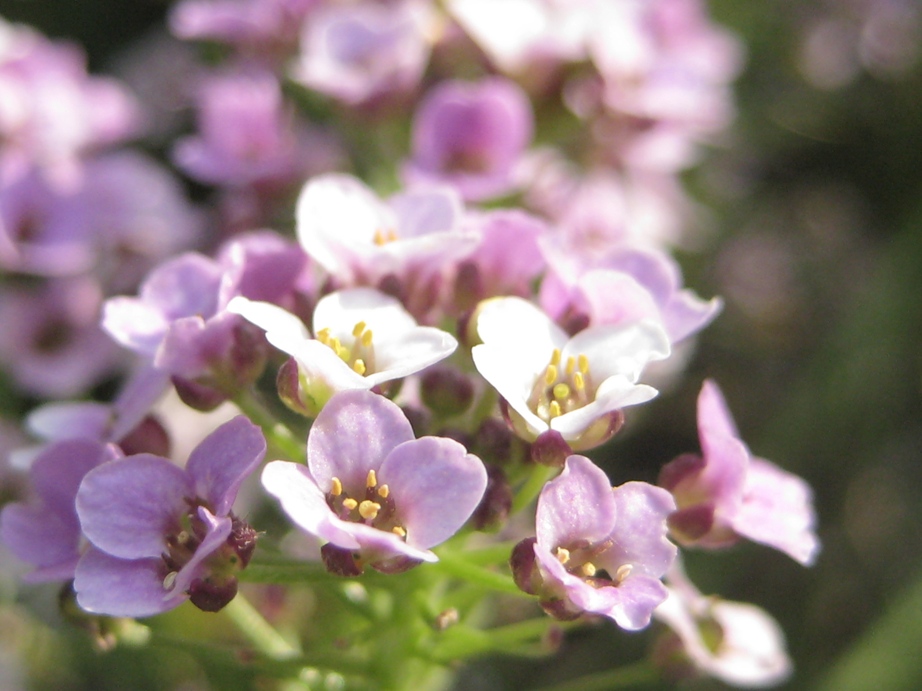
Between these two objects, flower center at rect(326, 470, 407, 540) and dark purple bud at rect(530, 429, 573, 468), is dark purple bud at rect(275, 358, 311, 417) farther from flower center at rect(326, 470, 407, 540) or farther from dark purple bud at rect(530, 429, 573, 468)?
dark purple bud at rect(530, 429, 573, 468)

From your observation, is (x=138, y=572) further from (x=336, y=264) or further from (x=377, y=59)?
(x=377, y=59)

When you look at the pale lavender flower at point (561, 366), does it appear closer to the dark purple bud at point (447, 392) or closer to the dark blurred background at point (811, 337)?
the dark purple bud at point (447, 392)

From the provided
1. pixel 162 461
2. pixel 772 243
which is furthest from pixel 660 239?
pixel 162 461

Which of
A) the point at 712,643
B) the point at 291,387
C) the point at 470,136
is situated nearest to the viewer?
the point at 291,387

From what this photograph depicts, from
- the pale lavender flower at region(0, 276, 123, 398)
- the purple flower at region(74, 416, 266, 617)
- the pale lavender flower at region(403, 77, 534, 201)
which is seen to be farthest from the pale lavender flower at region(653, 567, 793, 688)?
the pale lavender flower at region(0, 276, 123, 398)

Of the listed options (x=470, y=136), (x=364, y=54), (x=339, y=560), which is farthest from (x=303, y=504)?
(x=364, y=54)

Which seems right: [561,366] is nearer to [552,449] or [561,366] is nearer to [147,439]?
[552,449]
